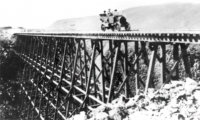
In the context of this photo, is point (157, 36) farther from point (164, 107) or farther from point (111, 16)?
point (111, 16)

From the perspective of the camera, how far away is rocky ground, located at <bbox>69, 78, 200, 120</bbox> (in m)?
4.14

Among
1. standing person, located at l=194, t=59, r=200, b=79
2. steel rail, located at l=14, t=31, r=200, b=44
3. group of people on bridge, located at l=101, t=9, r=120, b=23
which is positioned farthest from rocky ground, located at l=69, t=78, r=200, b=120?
group of people on bridge, located at l=101, t=9, r=120, b=23

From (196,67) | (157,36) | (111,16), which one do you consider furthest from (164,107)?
(111,16)

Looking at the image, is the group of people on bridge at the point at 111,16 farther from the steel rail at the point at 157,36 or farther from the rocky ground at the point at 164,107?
the rocky ground at the point at 164,107

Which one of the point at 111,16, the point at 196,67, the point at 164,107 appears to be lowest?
the point at 196,67

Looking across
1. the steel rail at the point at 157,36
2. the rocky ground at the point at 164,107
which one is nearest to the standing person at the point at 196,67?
the steel rail at the point at 157,36

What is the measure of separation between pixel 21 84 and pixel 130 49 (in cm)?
968

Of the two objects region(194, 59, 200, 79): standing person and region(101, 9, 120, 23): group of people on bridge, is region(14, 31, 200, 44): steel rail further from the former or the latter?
region(194, 59, 200, 79): standing person

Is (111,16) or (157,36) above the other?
(111,16)

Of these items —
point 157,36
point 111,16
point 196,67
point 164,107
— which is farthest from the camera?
point 111,16

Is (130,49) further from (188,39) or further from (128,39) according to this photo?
(188,39)

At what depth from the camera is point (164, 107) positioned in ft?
14.8

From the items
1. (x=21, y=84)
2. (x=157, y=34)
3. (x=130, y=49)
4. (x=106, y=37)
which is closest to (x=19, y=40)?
(x=21, y=84)

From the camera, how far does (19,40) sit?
21.5m
